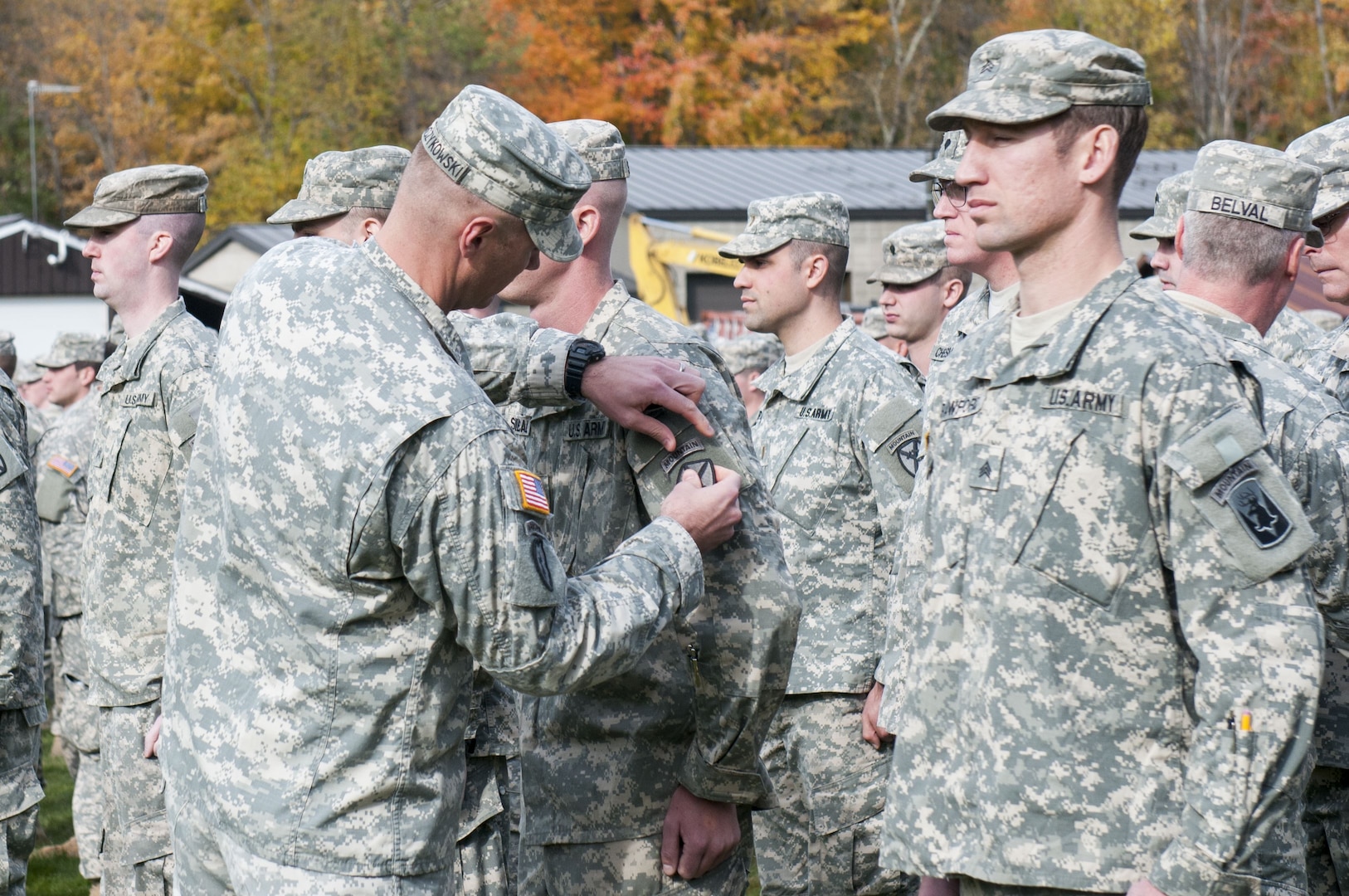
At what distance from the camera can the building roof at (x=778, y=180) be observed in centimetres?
2722

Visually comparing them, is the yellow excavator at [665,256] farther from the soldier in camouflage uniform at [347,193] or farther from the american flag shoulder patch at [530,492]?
the american flag shoulder patch at [530,492]

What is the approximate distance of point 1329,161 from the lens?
462cm

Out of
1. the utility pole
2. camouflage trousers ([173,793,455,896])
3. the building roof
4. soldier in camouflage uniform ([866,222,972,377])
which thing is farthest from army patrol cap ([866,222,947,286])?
the utility pole

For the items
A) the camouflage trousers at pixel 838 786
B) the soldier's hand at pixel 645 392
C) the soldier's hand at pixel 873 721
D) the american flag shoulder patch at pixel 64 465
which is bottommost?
the american flag shoulder patch at pixel 64 465

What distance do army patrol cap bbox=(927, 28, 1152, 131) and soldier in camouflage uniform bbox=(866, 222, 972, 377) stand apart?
15.9ft

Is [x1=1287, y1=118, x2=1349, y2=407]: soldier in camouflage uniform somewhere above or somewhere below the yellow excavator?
above

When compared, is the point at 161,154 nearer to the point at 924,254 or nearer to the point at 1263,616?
the point at 924,254

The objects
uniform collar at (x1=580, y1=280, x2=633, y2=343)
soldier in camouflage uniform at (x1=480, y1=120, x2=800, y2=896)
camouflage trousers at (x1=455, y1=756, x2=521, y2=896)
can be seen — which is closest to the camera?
soldier in camouflage uniform at (x1=480, y1=120, x2=800, y2=896)

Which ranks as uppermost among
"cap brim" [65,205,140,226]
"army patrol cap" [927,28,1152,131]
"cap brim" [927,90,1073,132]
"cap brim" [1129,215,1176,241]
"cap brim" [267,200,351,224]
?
"army patrol cap" [927,28,1152,131]

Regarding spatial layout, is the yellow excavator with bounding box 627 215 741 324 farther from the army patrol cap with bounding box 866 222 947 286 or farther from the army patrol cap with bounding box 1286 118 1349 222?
the army patrol cap with bounding box 1286 118 1349 222

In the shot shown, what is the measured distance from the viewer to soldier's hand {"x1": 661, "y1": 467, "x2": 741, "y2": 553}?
327cm

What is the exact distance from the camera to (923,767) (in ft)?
9.99

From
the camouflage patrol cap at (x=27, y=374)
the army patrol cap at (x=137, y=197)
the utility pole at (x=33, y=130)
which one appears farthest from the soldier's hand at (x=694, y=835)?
the utility pole at (x=33, y=130)

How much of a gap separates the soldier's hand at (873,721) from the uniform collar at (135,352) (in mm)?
2841
